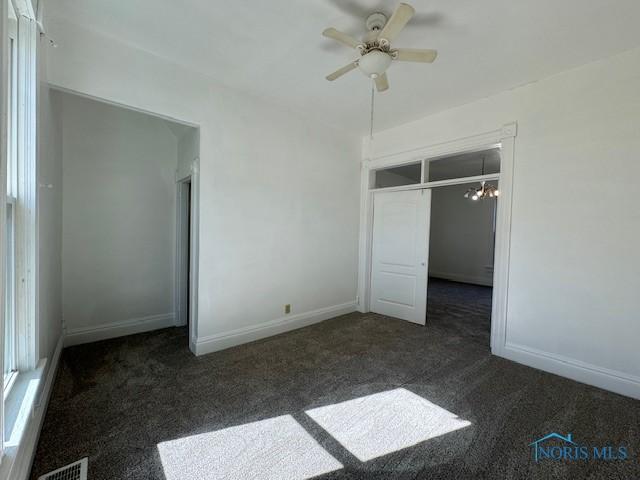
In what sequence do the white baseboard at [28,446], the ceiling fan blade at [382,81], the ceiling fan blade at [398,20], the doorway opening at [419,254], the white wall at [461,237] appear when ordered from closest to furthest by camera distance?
the white baseboard at [28,446] → the ceiling fan blade at [398,20] → the ceiling fan blade at [382,81] → the doorway opening at [419,254] → the white wall at [461,237]

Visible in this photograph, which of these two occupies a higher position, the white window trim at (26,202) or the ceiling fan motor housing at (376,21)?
the ceiling fan motor housing at (376,21)

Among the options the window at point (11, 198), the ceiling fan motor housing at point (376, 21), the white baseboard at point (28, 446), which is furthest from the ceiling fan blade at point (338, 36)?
the white baseboard at point (28, 446)

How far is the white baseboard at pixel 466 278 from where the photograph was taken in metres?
7.26

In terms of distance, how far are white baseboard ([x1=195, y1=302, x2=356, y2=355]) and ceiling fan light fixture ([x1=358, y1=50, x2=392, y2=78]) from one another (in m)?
2.88

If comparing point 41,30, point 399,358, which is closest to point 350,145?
point 399,358

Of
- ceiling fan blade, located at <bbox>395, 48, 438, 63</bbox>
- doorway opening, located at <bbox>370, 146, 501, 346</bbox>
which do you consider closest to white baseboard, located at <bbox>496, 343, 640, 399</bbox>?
doorway opening, located at <bbox>370, 146, 501, 346</bbox>

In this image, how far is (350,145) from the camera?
4.46 metres

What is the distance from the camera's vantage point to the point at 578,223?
265cm

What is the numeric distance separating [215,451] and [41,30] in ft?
9.46

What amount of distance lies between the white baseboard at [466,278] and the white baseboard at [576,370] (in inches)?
185

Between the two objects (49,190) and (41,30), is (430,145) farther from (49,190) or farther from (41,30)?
(49,190)

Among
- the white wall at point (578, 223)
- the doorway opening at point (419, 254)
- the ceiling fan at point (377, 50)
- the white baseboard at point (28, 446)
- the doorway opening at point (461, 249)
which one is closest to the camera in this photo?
the white baseboard at point (28, 446)

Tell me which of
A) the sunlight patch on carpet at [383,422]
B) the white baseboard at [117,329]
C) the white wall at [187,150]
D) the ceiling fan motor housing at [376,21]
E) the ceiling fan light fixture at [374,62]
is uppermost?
the ceiling fan motor housing at [376,21]

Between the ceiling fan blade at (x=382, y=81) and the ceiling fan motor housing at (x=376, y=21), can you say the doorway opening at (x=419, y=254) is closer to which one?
the ceiling fan blade at (x=382, y=81)
